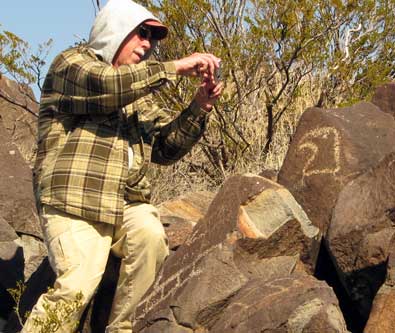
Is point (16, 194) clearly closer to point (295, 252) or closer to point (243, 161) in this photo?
point (243, 161)

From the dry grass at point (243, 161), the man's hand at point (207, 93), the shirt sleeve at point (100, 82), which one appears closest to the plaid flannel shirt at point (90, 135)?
the shirt sleeve at point (100, 82)

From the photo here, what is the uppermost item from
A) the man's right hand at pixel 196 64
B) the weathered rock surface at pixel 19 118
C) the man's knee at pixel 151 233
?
the man's right hand at pixel 196 64

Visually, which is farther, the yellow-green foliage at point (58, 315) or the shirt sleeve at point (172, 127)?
the shirt sleeve at point (172, 127)

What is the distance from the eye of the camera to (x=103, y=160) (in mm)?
4805

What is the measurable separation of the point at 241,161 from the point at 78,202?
531 cm

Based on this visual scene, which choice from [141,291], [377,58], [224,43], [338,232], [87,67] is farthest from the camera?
[377,58]

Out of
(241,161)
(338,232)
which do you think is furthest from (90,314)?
(241,161)

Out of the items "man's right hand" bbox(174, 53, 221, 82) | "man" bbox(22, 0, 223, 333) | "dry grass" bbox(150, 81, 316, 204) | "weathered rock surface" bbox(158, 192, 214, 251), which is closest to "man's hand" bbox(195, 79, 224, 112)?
"man" bbox(22, 0, 223, 333)

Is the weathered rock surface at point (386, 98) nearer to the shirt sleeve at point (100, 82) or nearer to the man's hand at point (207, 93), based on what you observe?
the man's hand at point (207, 93)

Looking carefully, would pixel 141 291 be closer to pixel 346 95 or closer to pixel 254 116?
pixel 254 116

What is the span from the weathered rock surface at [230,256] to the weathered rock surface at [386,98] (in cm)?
178

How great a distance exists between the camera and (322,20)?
385 inches

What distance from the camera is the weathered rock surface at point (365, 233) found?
5277 millimetres

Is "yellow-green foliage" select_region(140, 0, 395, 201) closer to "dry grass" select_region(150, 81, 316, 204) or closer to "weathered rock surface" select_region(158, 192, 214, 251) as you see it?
"dry grass" select_region(150, 81, 316, 204)
